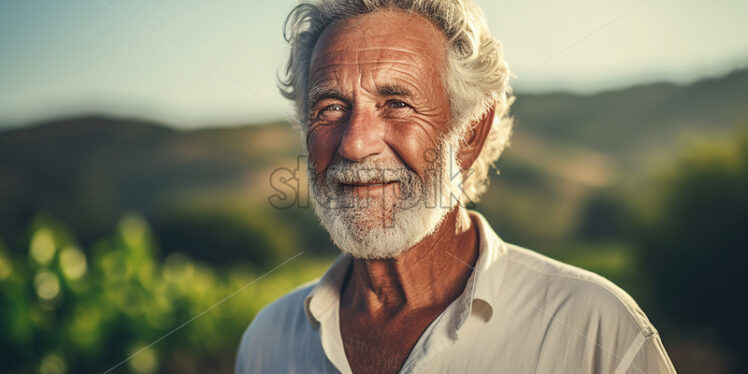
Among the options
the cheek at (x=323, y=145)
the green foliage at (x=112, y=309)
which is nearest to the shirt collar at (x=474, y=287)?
the cheek at (x=323, y=145)

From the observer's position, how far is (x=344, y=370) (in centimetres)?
187

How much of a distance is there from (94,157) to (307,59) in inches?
269

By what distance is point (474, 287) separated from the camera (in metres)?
1.80

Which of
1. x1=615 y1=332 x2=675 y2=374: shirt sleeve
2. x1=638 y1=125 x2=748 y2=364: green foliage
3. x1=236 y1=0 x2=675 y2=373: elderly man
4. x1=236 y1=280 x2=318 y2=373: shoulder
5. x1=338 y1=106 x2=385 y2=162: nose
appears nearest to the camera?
x1=615 y1=332 x2=675 y2=374: shirt sleeve

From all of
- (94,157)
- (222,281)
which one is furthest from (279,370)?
(94,157)

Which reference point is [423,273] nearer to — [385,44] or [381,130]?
[381,130]

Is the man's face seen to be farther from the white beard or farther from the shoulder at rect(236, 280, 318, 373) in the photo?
the shoulder at rect(236, 280, 318, 373)

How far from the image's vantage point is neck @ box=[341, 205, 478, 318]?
2.01 m

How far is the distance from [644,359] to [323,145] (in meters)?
1.32

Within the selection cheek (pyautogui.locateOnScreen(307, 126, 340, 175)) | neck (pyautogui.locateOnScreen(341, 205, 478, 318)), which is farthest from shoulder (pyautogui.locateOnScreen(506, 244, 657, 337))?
cheek (pyautogui.locateOnScreen(307, 126, 340, 175))

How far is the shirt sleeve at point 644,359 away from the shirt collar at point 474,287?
0.43 m

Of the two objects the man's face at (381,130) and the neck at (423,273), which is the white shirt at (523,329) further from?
the man's face at (381,130)

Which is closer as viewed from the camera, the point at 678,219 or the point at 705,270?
the point at 705,270

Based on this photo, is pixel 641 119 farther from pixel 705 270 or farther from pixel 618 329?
pixel 618 329
